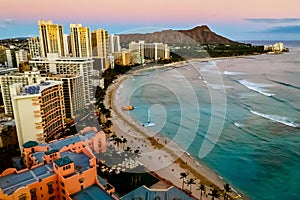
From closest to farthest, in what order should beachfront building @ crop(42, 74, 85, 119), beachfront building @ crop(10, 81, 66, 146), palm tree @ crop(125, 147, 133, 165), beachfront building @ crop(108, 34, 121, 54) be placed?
1. beachfront building @ crop(10, 81, 66, 146)
2. palm tree @ crop(125, 147, 133, 165)
3. beachfront building @ crop(42, 74, 85, 119)
4. beachfront building @ crop(108, 34, 121, 54)

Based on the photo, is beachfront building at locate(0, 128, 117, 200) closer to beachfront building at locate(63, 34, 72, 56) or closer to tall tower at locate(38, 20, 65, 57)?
tall tower at locate(38, 20, 65, 57)

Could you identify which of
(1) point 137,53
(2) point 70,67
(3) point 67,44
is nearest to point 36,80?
(2) point 70,67

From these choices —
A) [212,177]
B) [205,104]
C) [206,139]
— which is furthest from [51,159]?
[205,104]

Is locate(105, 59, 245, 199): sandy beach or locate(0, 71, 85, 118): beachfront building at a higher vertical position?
locate(0, 71, 85, 118): beachfront building

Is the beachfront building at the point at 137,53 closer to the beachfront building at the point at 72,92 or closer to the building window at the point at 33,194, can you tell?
the beachfront building at the point at 72,92

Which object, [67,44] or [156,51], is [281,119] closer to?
[67,44]

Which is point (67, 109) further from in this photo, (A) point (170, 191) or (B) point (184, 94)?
(B) point (184, 94)

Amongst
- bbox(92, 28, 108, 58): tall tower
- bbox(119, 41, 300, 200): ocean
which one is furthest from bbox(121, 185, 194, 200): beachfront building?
bbox(92, 28, 108, 58): tall tower

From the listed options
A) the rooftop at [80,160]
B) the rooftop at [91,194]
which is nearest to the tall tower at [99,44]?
the rooftop at [80,160]
